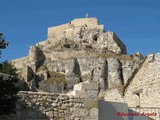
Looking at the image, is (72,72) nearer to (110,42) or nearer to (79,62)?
Answer: (79,62)

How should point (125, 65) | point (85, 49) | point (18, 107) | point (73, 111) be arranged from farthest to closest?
point (85, 49)
point (125, 65)
point (73, 111)
point (18, 107)

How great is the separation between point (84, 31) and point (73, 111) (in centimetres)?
8079

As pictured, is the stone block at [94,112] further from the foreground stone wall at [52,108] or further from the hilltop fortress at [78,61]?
the hilltop fortress at [78,61]

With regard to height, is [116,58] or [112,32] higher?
[112,32]

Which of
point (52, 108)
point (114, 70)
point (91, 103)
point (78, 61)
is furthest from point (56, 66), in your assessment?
point (52, 108)

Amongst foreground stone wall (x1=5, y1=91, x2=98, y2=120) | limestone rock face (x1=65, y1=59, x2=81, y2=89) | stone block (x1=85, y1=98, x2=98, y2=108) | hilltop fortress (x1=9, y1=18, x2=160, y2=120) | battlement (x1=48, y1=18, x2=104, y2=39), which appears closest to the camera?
foreground stone wall (x1=5, y1=91, x2=98, y2=120)

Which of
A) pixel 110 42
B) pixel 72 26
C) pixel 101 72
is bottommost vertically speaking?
pixel 101 72

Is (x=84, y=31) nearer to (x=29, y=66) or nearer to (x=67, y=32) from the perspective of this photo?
(x=67, y=32)

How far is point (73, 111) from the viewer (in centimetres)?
1232

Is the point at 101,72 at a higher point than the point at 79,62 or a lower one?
lower

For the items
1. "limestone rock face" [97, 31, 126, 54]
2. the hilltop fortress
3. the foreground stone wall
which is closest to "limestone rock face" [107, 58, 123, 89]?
the hilltop fortress

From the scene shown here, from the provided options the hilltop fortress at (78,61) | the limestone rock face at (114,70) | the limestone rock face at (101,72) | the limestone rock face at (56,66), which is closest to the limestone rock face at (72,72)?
the hilltop fortress at (78,61)

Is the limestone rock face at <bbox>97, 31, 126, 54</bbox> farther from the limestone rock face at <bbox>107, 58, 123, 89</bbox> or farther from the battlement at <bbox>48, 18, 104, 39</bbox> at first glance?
the battlement at <bbox>48, 18, 104, 39</bbox>

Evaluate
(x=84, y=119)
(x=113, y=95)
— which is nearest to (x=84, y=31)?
(x=113, y=95)
